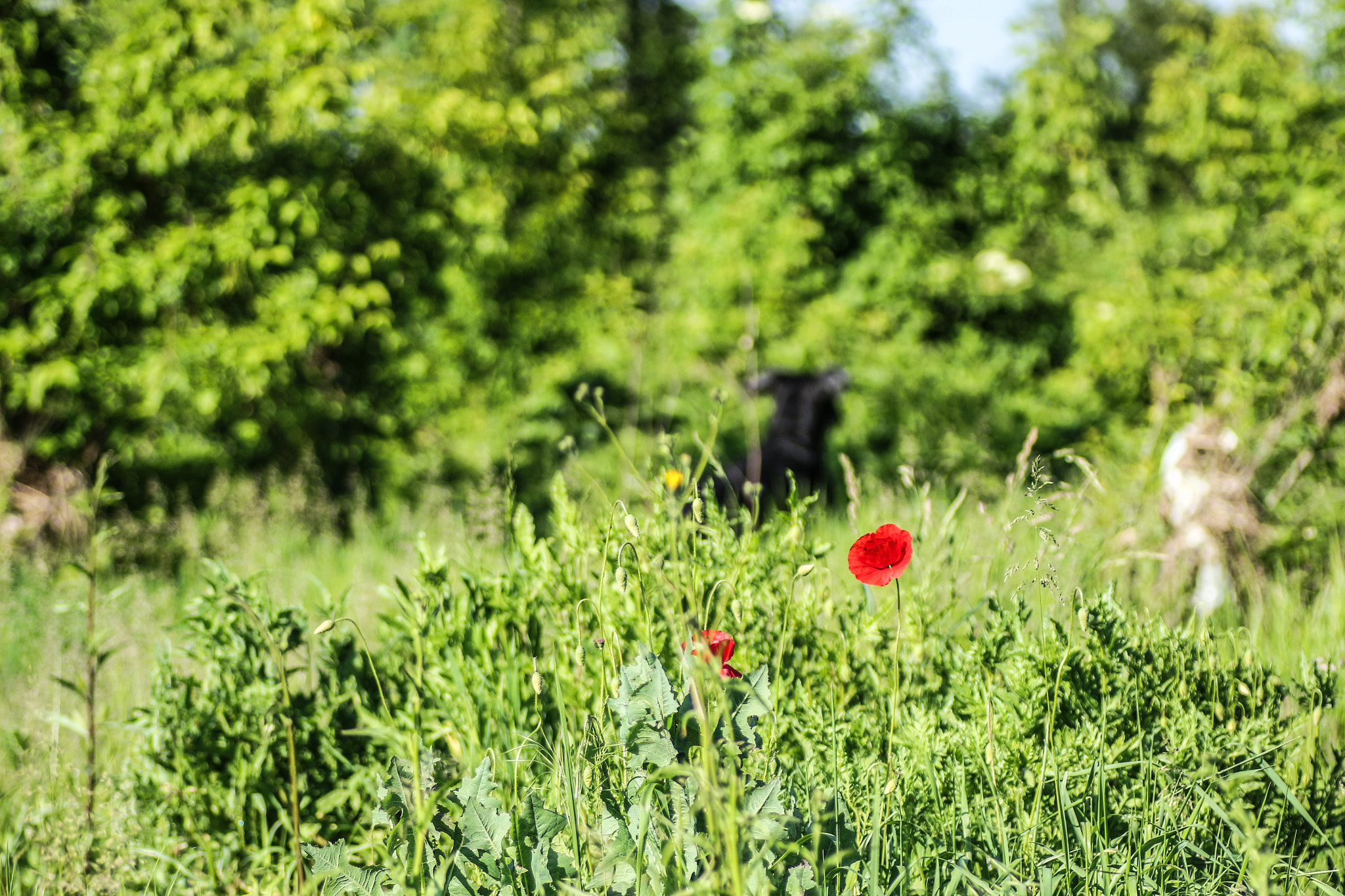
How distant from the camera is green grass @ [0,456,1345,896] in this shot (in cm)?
119

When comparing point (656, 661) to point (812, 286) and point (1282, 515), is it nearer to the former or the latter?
point (1282, 515)

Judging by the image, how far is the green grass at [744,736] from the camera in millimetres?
1193

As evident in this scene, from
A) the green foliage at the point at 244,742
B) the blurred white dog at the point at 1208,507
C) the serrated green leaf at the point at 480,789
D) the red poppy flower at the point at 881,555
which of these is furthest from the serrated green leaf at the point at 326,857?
the blurred white dog at the point at 1208,507

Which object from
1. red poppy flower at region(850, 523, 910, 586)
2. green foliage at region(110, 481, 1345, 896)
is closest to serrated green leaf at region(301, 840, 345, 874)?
green foliage at region(110, 481, 1345, 896)

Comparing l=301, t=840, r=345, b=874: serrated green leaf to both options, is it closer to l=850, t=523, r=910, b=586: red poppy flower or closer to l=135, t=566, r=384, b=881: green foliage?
l=135, t=566, r=384, b=881: green foliage

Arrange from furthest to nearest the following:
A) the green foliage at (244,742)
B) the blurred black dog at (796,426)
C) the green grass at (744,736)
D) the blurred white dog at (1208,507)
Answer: the blurred black dog at (796,426) < the blurred white dog at (1208,507) < the green foliage at (244,742) < the green grass at (744,736)

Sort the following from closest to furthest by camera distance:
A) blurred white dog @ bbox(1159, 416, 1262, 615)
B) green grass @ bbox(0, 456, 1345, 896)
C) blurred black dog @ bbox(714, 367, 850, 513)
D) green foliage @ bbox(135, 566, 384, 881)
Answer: green grass @ bbox(0, 456, 1345, 896), green foliage @ bbox(135, 566, 384, 881), blurred white dog @ bbox(1159, 416, 1262, 615), blurred black dog @ bbox(714, 367, 850, 513)

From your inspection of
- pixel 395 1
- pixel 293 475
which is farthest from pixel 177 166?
pixel 395 1

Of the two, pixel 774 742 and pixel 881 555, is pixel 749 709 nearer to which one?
pixel 774 742

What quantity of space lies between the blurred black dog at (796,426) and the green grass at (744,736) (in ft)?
7.80

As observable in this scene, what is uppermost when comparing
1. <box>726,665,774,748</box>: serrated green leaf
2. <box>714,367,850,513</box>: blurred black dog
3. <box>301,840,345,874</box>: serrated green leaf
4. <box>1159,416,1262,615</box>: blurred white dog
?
<box>726,665,774,748</box>: serrated green leaf

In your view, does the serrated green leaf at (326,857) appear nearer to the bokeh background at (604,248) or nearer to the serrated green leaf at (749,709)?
the serrated green leaf at (749,709)

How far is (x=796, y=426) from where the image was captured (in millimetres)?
4523

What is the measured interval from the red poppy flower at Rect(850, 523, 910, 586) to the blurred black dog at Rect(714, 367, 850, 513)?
3082mm
